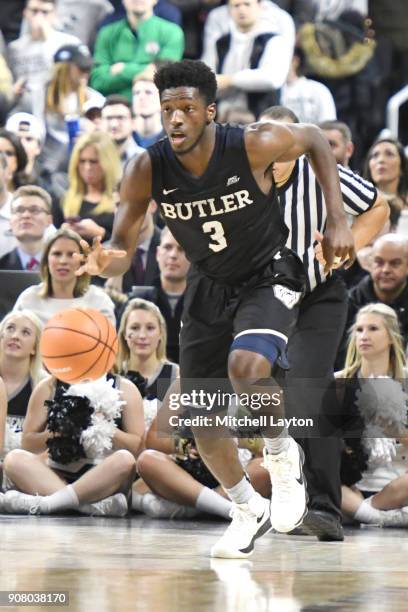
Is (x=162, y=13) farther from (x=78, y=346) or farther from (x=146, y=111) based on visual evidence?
(x=78, y=346)

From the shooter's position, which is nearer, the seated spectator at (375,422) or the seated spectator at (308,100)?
the seated spectator at (375,422)

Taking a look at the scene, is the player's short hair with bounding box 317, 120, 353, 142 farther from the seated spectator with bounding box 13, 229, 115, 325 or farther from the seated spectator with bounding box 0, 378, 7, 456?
the seated spectator with bounding box 0, 378, 7, 456

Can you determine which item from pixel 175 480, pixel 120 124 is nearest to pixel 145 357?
pixel 175 480

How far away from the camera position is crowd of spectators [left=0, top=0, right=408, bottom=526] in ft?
20.3

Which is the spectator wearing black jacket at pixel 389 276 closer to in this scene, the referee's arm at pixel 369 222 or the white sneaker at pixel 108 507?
the referee's arm at pixel 369 222

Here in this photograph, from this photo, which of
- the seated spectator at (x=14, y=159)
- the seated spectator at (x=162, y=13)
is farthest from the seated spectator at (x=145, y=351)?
the seated spectator at (x=162, y=13)

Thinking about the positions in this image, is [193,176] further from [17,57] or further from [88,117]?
[17,57]

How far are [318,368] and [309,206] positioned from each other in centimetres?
70

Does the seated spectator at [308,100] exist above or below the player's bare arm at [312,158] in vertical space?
above

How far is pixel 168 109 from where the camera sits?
14.0ft

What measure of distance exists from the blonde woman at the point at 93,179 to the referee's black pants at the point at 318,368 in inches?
107

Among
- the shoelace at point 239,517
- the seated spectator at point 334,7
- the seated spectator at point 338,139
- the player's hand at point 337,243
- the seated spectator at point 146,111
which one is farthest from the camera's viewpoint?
the seated spectator at point 334,7

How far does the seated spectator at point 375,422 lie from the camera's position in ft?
19.6

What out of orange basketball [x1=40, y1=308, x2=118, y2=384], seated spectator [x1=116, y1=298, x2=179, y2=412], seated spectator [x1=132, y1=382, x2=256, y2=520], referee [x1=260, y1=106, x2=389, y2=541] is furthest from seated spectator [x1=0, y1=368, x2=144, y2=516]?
referee [x1=260, y1=106, x2=389, y2=541]
